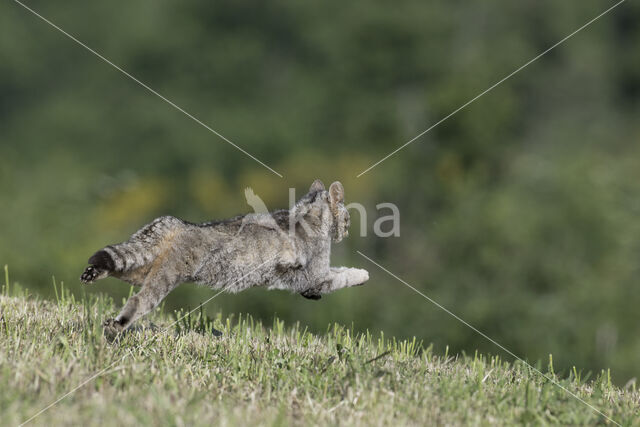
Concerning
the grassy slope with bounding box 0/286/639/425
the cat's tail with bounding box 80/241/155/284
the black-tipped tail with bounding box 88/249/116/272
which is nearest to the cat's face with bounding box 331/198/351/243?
the grassy slope with bounding box 0/286/639/425

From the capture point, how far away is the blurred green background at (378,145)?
2684 centimetres

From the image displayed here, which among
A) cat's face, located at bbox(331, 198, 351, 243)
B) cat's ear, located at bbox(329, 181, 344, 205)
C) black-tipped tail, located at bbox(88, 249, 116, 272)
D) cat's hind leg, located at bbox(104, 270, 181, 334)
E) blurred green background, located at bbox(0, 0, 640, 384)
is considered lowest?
cat's hind leg, located at bbox(104, 270, 181, 334)

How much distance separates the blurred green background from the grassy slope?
16975mm

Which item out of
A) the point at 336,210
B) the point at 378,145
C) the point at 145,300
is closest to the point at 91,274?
the point at 145,300

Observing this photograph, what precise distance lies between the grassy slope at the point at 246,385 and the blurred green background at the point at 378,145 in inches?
668

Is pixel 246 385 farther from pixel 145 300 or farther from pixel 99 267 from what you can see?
pixel 99 267

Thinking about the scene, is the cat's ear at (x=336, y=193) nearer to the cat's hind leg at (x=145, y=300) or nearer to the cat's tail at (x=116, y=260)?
the cat's hind leg at (x=145, y=300)

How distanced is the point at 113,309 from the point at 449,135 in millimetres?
33643

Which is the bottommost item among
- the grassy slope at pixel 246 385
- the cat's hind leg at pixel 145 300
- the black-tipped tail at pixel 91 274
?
the grassy slope at pixel 246 385

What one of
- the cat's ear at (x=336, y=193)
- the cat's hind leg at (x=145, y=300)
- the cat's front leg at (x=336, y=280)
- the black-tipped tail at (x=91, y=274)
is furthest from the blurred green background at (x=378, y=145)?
the black-tipped tail at (x=91, y=274)

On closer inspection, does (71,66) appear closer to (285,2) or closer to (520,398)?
(285,2)

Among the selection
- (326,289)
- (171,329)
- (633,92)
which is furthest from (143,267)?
(633,92)

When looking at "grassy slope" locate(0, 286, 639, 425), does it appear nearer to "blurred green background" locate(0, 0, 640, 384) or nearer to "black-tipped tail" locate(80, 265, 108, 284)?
"black-tipped tail" locate(80, 265, 108, 284)

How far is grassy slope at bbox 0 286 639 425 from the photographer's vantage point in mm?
4578
